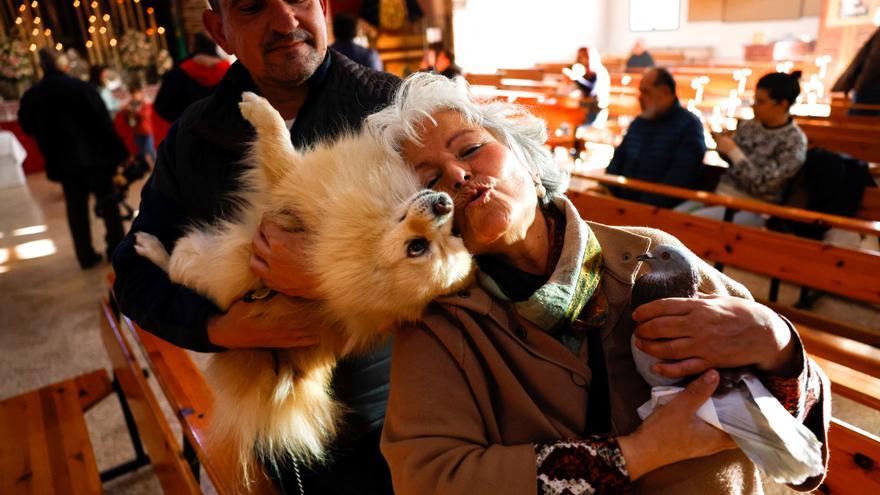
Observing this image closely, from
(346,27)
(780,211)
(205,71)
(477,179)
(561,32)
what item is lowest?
(780,211)

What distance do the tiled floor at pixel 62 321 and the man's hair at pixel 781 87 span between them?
47.1 inches

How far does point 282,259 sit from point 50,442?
1.64 metres

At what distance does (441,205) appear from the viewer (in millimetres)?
831

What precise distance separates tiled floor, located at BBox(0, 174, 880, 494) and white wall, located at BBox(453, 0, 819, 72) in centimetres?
795

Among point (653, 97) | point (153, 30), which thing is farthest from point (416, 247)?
point (153, 30)

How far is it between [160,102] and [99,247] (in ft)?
7.73

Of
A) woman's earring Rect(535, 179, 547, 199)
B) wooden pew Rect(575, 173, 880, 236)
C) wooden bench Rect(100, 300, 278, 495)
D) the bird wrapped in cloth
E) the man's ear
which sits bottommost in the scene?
wooden bench Rect(100, 300, 278, 495)

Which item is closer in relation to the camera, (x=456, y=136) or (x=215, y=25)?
(x=456, y=136)

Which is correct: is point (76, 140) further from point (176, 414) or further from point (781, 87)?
point (781, 87)

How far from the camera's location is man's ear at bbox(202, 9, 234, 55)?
1288 millimetres

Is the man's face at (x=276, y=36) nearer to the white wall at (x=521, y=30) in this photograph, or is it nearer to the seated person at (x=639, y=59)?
the white wall at (x=521, y=30)

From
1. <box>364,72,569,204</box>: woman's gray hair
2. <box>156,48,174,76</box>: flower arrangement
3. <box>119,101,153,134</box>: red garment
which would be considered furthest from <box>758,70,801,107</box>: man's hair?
<box>156,48,174,76</box>: flower arrangement

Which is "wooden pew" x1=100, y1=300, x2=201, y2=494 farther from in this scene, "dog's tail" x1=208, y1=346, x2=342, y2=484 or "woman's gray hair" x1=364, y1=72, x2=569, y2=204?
"woman's gray hair" x1=364, y1=72, x2=569, y2=204

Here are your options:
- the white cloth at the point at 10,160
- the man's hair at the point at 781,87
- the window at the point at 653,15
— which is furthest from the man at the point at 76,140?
the window at the point at 653,15
